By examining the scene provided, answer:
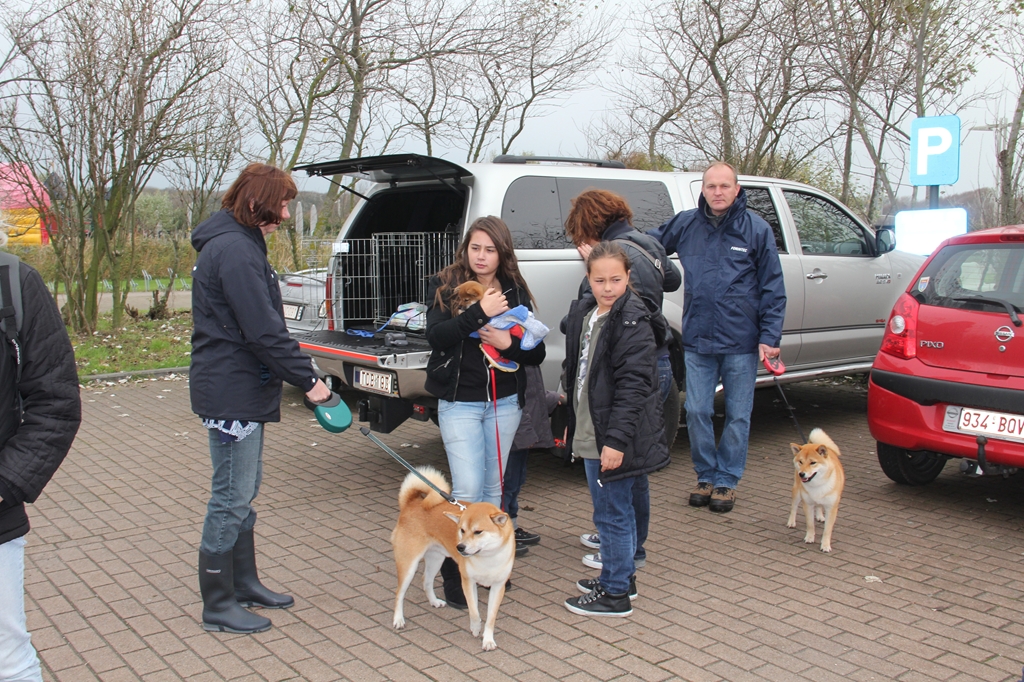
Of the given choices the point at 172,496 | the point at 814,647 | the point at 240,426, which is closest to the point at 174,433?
the point at 172,496

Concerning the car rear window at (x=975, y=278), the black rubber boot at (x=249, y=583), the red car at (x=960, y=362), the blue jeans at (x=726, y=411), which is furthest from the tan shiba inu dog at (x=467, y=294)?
the car rear window at (x=975, y=278)

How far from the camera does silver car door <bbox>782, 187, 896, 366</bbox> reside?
22.4ft

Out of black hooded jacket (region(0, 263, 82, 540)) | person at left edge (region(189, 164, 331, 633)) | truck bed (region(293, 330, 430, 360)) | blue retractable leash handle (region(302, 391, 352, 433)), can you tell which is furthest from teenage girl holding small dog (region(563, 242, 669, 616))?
black hooded jacket (region(0, 263, 82, 540))

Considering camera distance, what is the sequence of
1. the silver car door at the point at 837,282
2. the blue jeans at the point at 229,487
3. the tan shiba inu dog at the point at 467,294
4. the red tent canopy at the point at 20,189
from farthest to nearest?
1. the red tent canopy at the point at 20,189
2. the silver car door at the point at 837,282
3. the tan shiba inu dog at the point at 467,294
4. the blue jeans at the point at 229,487

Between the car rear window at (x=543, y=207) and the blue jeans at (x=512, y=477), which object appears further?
the car rear window at (x=543, y=207)

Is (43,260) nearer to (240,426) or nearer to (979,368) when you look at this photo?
(240,426)

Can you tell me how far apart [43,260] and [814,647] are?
1519cm

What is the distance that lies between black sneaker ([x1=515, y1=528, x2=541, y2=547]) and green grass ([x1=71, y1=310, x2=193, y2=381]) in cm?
685

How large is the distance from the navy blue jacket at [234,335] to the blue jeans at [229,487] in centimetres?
14

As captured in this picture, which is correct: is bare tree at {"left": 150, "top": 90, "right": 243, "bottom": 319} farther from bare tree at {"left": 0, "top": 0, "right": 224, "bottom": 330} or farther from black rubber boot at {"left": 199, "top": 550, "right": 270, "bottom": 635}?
black rubber boot at {"left": 199, "top": 550, "right": 270, "bottom": 635}

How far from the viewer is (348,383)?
5.35m

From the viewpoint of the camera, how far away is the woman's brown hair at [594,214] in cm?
450

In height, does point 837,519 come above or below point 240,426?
below

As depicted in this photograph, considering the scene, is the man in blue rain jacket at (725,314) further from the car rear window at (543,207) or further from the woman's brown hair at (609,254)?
the woman's brown hair at (609,254)
